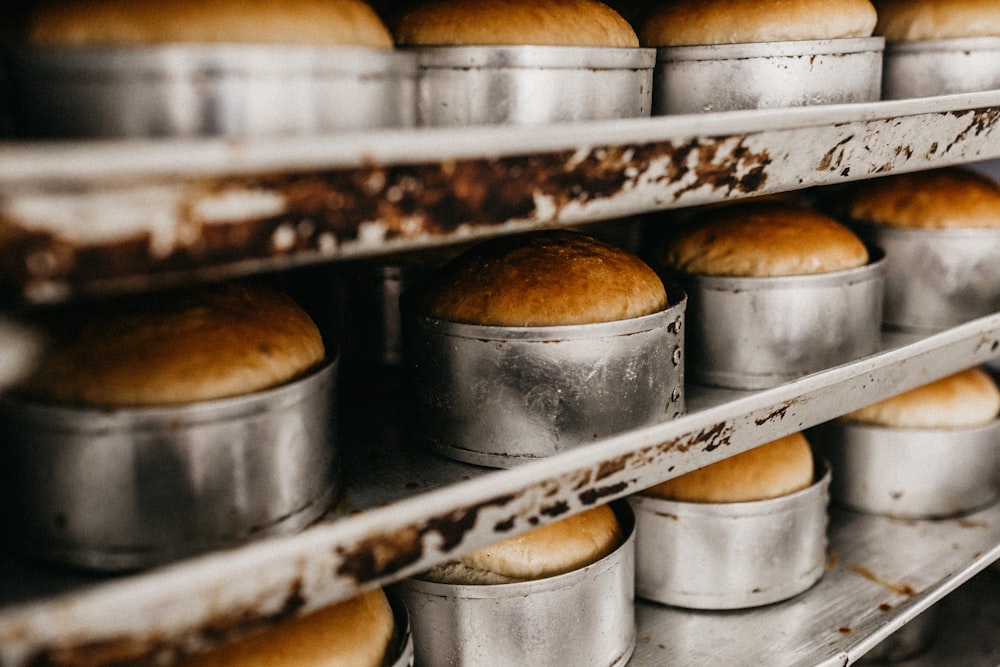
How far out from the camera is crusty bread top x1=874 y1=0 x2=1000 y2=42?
166 centimetres

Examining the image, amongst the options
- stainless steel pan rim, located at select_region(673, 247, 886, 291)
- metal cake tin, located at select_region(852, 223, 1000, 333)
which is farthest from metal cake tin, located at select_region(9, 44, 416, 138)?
metal cake tin, located at select_region(852, 223, 1000, 333)

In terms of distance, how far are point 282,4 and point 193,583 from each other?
60 cm

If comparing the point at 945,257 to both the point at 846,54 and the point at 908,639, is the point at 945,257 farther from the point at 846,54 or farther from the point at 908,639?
the point at 908,639

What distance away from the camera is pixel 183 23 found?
0.84 m

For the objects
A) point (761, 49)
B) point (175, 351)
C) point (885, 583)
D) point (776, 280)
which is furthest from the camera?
point (885, 583)

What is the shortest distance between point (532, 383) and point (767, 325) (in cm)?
55

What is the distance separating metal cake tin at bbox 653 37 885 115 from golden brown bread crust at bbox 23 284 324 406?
0.75 meters

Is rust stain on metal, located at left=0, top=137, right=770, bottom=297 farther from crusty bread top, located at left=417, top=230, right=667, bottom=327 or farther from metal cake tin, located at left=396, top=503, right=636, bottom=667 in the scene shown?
metal cake tin, located at left=396, top=503, right=636, bottom=667

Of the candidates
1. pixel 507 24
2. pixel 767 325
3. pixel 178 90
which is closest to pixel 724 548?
pixel 767 325

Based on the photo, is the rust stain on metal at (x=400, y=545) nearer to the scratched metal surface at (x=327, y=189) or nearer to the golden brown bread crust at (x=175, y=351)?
the golden brown bread crust at (x=175, y=351)

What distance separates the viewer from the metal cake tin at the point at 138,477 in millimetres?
885

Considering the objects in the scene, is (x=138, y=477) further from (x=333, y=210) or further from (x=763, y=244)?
(x=763, y=244)

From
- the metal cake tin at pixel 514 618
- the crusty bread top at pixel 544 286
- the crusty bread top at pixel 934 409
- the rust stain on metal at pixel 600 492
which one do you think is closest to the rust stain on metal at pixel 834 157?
the crusty bread top at pixel 544 286

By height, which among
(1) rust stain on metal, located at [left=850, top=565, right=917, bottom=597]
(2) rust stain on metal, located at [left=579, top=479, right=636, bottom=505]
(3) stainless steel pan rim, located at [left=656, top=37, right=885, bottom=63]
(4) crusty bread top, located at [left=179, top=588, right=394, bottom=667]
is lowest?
(1) rust stain on metal, located at [left=850, top=565, right=917, bottom=597]
